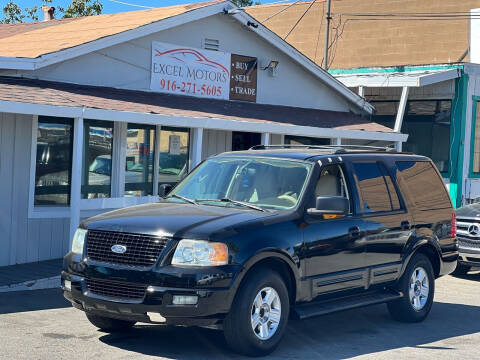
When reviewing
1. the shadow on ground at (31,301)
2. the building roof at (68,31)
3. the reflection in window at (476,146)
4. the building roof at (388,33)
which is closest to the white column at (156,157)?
the building roof at (68,31)

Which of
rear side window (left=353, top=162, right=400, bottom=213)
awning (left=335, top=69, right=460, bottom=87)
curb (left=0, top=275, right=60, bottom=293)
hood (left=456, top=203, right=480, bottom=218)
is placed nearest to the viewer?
rear side window (left=353, top=162, right=400, bottom=213)

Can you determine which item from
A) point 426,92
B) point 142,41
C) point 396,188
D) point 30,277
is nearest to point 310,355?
point 396,188

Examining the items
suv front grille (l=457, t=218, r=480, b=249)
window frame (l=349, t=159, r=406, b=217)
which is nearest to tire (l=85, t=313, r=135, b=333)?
window frame (l=349, t=159, r=406, b=217)

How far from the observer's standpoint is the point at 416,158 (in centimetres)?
925

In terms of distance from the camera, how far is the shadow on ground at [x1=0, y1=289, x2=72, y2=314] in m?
8.79

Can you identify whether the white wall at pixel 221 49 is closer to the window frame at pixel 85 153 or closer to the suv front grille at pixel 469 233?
the window frame at pixel 85 153

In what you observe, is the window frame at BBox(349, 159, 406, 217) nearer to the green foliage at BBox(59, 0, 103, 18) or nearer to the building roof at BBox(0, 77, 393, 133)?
the building roof at BBox(0, 77, 393, 133)

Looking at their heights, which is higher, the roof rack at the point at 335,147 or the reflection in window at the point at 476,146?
the reflection in window at the point at 476,146

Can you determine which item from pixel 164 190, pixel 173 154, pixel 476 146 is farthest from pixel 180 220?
pixel 476 146

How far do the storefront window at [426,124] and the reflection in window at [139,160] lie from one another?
A: 873cm

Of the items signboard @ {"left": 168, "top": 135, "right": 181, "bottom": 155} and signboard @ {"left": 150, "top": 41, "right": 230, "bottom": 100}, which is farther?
signboard @ {"left": 168, "top": 135, "right": 181, "bottom": 155}

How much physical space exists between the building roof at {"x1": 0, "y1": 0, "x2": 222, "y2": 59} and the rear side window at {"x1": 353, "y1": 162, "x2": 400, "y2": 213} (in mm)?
6576

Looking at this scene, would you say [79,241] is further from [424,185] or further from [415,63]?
[415,63]

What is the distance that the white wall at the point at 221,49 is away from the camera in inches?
535
